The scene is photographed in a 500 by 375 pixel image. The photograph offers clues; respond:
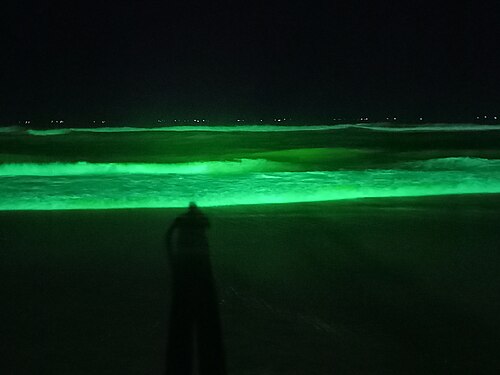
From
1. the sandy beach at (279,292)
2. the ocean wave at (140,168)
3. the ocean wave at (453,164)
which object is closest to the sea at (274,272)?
the sandy beach at (279,292)

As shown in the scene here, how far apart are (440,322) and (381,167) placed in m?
11.2

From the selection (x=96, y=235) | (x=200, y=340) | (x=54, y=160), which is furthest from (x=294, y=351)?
(x=54, y=160)

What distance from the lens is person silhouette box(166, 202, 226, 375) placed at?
4156 millimetres

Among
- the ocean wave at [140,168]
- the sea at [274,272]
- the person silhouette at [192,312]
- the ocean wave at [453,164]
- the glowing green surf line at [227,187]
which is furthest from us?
the ocean wave at [140,168]

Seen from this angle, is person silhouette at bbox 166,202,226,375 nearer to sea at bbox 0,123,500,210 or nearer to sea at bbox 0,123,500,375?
sea at bbox 0,123,500,375

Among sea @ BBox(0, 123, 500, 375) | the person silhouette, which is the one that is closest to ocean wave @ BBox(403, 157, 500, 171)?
sea @ BBox(0, 123, 500, 375)

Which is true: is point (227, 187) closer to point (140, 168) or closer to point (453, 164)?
point (140, 168)

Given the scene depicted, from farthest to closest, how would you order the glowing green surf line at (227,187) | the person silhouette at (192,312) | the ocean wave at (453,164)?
the ocean wave at (453,164) → the glowing green surf line at (227,187) → the person silhouette at (192,312)

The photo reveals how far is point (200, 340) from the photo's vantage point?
14.7 ft

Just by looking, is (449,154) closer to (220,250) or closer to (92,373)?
(220,250)

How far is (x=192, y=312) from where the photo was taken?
5.01m

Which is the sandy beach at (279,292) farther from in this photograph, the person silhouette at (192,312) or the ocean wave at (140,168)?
the ocean wave at (140,168)

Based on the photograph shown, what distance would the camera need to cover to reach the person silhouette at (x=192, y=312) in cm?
416

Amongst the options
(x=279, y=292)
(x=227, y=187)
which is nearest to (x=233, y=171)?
(x=227, y=187)
